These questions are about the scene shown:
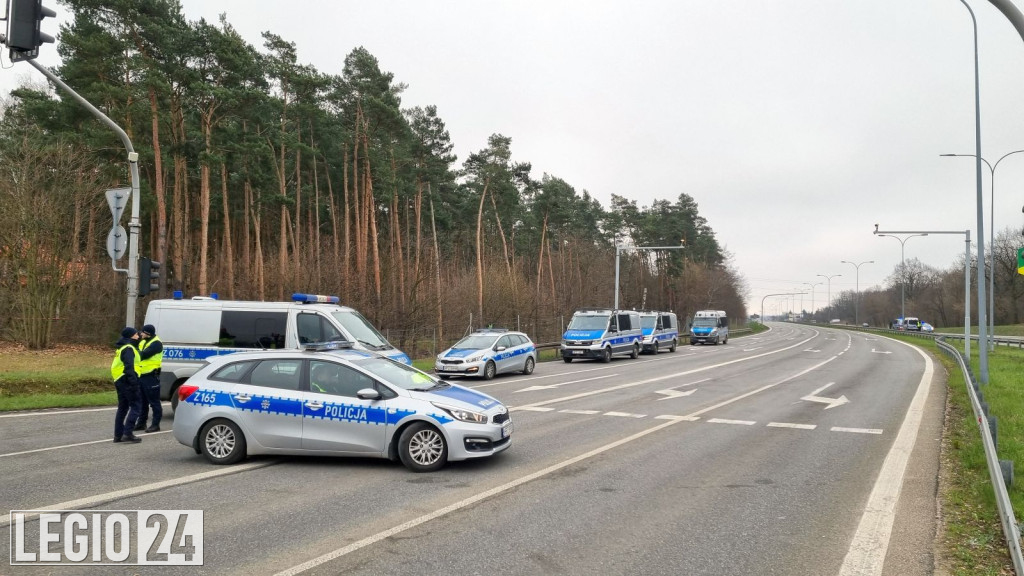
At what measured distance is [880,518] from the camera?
6297 mm

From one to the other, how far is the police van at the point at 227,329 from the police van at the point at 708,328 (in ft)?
133

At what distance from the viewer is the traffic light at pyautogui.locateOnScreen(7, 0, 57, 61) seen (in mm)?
8070

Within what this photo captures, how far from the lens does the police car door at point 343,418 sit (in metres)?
8.05

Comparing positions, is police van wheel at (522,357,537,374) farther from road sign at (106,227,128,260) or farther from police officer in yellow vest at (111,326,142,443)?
police officer in yellow vest at (111,326,142,443)

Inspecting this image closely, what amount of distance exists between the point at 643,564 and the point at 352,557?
7.31ft

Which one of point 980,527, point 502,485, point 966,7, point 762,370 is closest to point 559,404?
point 502,485

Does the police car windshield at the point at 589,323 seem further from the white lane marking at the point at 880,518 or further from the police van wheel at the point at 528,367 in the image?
the white lane marking at the point at 880,518

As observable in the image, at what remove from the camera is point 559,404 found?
14703 millimetres

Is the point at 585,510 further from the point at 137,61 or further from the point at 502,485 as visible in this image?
the point at 137,61

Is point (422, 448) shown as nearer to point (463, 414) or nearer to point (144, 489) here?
point (463, 414)

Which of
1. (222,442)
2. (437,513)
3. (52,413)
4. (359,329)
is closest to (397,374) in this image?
(222,442)

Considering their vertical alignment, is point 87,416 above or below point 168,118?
below

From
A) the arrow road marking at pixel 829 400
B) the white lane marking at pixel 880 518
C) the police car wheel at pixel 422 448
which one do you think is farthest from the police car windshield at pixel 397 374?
the arrow road marking at pixel 829 400

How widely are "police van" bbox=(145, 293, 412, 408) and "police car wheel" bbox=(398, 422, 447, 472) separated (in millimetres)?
4973
